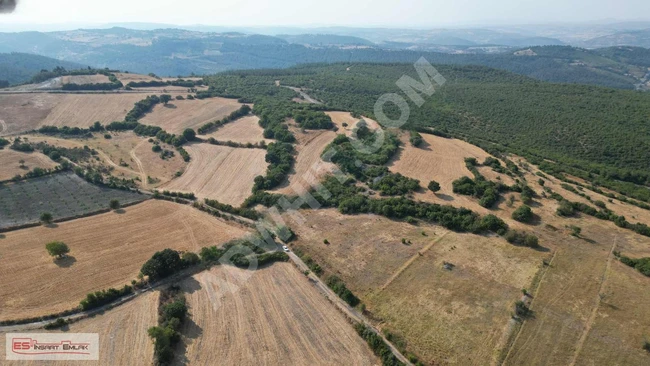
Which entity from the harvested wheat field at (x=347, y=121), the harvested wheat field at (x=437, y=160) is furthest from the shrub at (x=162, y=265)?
the harvested wheat field at (x=347, y=121)

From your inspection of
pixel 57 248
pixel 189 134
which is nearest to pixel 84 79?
pixel 189 134

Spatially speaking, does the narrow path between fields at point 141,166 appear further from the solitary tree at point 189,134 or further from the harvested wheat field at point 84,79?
the harvested wheat field at point 84,79

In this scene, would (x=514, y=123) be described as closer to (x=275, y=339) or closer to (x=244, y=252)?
(x=244, y=252)

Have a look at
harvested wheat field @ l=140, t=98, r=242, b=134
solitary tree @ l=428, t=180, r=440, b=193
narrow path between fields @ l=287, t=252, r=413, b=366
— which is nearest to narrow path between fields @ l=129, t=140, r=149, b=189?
harvested wheat field @ l=140, t=98, r=242, b=134

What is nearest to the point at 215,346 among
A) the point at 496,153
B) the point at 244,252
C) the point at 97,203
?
the point at 244,252

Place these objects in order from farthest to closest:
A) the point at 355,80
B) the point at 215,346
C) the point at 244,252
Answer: the point at 355,80 → the point at 244,252 → the point at 215,346
